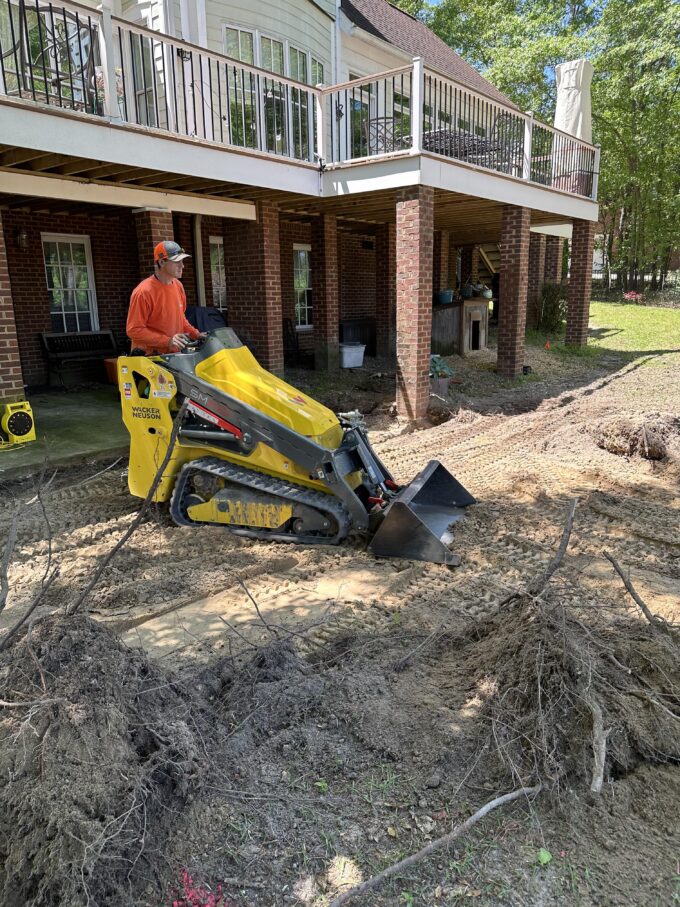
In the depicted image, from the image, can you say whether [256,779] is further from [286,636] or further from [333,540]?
[333,540]

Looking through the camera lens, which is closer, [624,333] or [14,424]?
[14,424]

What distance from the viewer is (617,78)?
26609 mm

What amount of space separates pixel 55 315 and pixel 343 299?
7.68m

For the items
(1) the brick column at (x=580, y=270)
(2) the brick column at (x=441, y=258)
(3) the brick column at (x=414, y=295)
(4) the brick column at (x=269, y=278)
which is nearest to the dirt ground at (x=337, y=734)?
(3) the brick column at (x=414, y=295)

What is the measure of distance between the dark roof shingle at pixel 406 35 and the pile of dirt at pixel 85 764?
1486 cm

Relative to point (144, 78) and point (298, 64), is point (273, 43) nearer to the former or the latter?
point (298, 64)

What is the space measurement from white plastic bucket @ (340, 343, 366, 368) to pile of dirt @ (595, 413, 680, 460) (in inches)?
261

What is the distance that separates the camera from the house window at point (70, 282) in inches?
446

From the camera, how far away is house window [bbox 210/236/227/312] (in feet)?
44.1

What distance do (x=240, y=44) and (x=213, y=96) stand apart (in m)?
2.15

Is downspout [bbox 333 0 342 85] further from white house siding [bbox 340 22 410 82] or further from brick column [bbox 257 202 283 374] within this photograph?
brick column [bbox 257 202 283 374]

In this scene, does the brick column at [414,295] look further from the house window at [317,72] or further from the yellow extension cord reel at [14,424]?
the house window at [317,72]

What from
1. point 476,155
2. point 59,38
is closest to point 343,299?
point 476,155

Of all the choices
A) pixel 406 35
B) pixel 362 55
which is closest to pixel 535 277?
pixel 406 35
